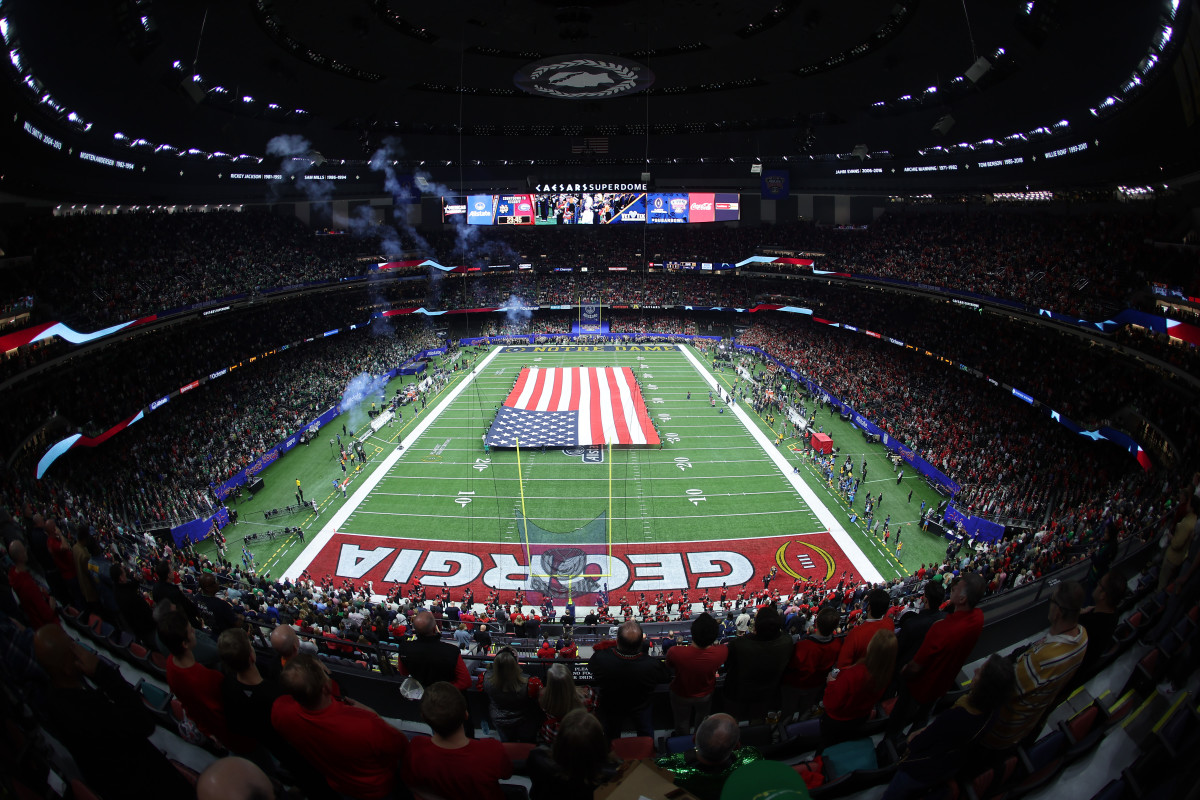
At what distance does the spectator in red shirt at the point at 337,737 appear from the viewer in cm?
362

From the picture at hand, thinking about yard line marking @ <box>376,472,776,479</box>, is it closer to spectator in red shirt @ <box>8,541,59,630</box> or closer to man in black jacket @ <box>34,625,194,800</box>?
spectator in red shirt @ <box>8,541,59,630</box>

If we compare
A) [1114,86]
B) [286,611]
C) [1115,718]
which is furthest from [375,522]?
[1114,86]

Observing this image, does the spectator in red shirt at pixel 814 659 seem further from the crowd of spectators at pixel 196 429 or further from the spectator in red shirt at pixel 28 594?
the crowd of spectators at pixel 196 429

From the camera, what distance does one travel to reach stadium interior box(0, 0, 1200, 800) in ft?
13.3

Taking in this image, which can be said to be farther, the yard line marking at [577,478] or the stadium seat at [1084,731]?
the yard line marking at [577,478]

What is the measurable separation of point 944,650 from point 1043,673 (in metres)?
0.90

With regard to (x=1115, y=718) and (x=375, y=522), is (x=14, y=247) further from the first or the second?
(x=1115, y=718)

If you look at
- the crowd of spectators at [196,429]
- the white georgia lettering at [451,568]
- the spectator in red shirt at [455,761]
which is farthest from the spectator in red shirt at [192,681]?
the crowd of spectators at [196,429]

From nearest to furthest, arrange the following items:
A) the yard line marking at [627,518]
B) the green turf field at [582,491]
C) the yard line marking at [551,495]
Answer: the green turf field at [582,491], the yard line marking at [627,518], the yard line marking at [551,495]

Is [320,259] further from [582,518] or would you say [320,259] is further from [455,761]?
[455,761]

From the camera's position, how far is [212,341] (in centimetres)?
3275

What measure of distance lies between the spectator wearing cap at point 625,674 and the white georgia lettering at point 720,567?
1448cm

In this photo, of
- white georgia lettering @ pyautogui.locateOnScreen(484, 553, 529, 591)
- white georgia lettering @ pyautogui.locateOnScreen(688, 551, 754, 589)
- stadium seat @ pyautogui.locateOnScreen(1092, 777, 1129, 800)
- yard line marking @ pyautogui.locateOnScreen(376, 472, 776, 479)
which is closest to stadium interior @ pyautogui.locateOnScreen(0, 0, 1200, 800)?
stadium seat @ pyautogui.locateOnScreen(1092, 777, 1129, 800)

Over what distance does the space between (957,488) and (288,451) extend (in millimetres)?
30073
